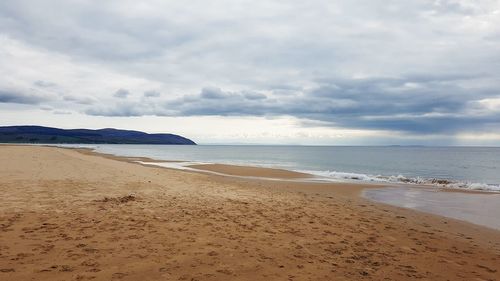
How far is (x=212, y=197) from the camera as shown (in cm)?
1427

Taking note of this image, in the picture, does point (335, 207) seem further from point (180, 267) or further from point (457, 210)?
point (180, 267)

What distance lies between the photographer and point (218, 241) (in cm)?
795

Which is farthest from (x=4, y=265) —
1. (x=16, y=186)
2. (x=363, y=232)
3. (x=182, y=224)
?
(x=16, y=186)

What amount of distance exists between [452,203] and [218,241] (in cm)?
1494

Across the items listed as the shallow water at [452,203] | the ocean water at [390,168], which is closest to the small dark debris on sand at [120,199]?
the shallow water at [452,203]

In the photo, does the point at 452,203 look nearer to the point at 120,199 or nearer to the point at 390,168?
the point at 120,199

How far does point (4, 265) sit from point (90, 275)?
61.2 inches

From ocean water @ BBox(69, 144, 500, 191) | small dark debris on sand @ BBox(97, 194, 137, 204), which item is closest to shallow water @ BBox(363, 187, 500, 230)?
ocean water @ BBox(69, 144, 500, 191)

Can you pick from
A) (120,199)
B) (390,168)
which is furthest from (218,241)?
(390,168)

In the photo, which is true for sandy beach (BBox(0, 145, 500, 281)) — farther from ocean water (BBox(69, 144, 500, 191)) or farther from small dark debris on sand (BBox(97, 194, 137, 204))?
ocean water (BBox(69, 144, 500, 191))

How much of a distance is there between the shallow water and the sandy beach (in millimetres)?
2163

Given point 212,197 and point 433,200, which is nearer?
point 212,197

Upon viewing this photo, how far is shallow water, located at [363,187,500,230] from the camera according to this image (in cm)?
1425

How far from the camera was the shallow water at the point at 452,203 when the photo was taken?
14.2 meters
